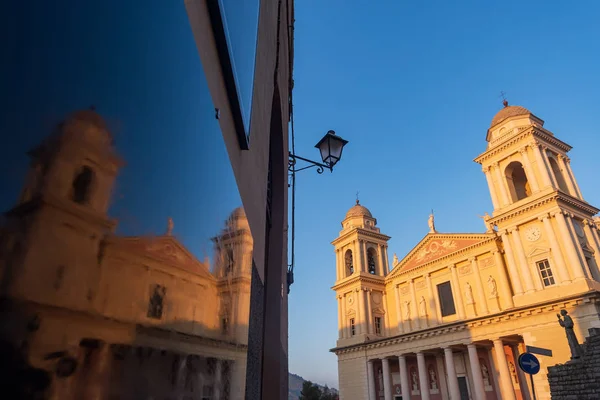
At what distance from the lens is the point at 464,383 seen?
995 inches

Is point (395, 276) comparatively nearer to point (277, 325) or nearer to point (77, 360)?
point (277, 325)

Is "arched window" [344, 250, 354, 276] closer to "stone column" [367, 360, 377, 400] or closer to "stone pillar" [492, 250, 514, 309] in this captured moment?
"stone column" [367, 360, 377, 400]

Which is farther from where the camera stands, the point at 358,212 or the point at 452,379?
the point at 358,212

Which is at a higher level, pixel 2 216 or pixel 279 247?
pixel 279 247

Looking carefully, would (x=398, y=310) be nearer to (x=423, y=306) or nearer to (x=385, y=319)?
(x=385, y=319)

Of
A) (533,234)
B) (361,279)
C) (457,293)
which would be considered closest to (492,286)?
(457,293)

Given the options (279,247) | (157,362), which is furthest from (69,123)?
(279,247)

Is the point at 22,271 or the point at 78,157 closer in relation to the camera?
the point at 22,271

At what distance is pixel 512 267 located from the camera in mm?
23141

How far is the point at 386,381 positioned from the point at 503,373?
29.4ft

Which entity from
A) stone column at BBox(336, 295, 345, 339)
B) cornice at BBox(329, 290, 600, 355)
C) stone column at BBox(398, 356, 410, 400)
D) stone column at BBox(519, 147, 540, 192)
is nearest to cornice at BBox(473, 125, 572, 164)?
stone column at BBox(519, 147, 540, 192)

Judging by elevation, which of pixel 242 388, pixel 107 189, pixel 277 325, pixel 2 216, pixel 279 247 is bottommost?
pixel 242 388

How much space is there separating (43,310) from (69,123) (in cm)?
24

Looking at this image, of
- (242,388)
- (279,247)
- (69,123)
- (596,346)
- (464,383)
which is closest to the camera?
(69,123)
